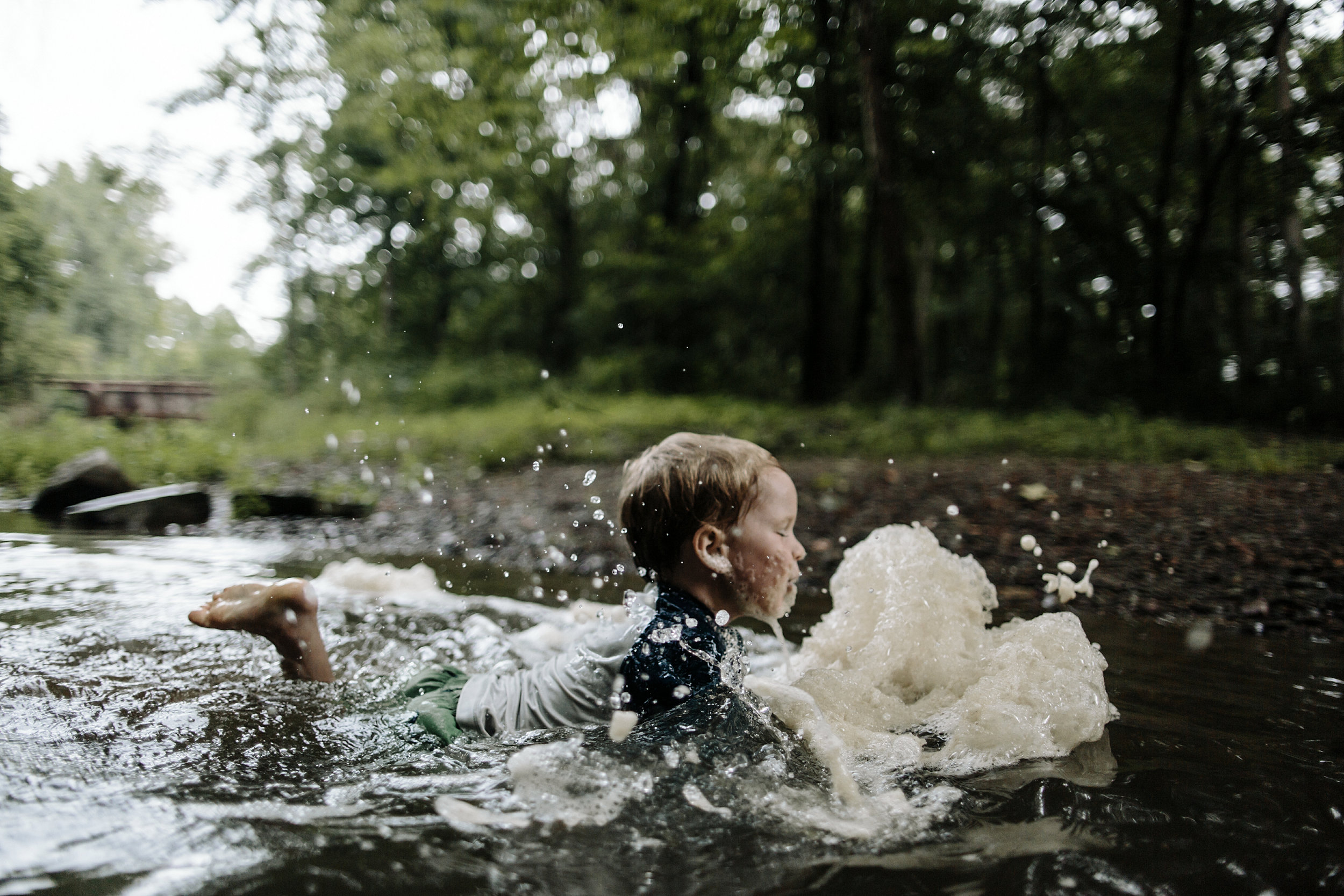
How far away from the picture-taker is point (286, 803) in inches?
67.9

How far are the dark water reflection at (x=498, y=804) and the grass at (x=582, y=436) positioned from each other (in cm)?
410

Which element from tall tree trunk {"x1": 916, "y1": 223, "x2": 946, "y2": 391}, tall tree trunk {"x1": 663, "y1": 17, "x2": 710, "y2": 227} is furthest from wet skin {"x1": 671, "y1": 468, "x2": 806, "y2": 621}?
tall tree trunk {"x1": 663, "y1": 17, "x2": 710, "y2": 227}

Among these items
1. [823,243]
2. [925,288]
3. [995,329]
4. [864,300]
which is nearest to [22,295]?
[823,243]

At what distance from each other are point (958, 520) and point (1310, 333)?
→ 9.91 ft

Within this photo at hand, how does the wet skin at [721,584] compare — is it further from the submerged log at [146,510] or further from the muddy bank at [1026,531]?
the submerged log at [146,510]

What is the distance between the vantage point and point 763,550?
243 cm

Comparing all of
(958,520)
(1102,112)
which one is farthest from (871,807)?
(1102,112)

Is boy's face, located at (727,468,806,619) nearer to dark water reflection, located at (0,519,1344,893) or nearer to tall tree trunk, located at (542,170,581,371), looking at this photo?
dark water reflection, located at (0,519,1344,893)

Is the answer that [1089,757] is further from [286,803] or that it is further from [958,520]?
[958,520]

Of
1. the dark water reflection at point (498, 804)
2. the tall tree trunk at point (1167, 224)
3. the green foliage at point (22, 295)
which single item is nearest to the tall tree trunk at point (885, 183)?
the tall tree trunk at point (1167, 224)

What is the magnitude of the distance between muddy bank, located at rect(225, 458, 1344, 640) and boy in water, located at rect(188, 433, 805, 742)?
140cm

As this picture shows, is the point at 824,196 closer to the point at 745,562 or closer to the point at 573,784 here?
the point at 745,562

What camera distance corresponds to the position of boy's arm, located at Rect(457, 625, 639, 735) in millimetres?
2273

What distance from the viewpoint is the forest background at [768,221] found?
6199 mm
